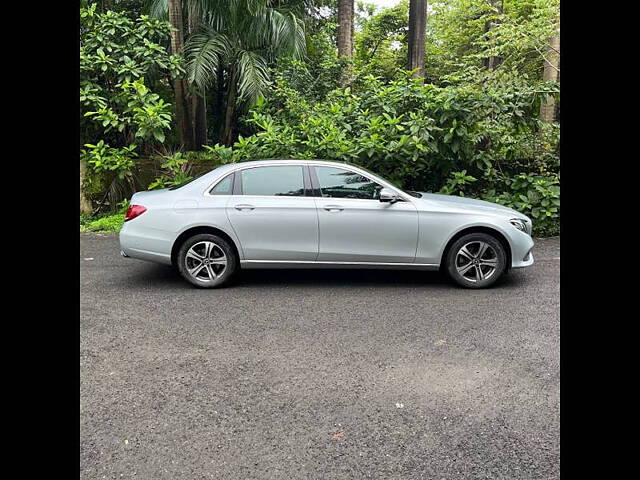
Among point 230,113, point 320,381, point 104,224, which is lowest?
point 320,381

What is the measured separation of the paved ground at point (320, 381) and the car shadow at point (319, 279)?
0.10 m

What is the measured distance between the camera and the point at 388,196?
6309mm

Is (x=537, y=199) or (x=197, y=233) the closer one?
(x=197, y=233)

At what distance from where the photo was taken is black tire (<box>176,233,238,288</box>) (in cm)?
637

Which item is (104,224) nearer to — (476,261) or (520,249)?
(476,261)

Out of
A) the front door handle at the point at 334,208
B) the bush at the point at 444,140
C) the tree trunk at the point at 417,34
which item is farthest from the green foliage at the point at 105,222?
the tree trunk at the point at 417,34

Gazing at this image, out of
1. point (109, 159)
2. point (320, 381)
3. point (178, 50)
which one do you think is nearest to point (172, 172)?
point (109, 159)

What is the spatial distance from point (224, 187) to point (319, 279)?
1632 millimetres

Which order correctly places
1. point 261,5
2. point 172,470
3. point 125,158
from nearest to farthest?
point 172,470 → point 125,158 → point 261,5
